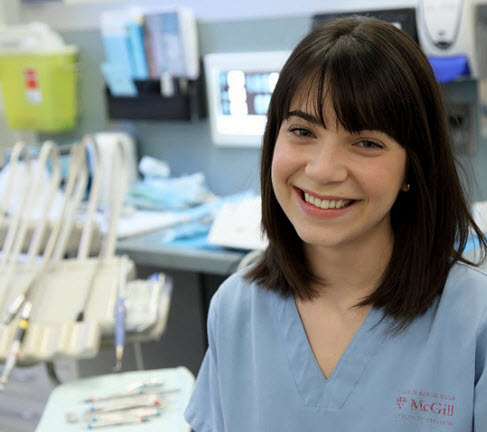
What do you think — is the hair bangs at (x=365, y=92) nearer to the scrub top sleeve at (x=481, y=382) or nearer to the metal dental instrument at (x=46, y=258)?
the scrub top sleeve at (x=481, y=382)

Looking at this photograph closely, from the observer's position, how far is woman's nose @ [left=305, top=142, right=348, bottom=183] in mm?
861

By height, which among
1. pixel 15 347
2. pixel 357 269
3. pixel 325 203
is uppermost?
pixel 325 203

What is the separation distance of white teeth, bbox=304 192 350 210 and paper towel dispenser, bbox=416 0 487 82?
1011 millimetres

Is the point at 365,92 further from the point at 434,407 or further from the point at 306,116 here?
the point at 434,407

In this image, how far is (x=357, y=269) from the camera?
99 cm

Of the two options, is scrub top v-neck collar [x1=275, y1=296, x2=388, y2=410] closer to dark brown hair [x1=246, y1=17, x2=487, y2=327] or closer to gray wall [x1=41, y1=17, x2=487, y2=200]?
dark brown hair [x1=246, y1=17, x2=487, y2=327]

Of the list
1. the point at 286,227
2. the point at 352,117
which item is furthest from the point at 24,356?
the point at 352,117

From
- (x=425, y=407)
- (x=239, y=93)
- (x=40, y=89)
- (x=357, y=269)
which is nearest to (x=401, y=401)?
(x=425, y=407)

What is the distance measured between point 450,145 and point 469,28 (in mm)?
1026

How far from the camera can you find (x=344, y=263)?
99cm

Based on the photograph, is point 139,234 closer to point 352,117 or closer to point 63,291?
point 63,291

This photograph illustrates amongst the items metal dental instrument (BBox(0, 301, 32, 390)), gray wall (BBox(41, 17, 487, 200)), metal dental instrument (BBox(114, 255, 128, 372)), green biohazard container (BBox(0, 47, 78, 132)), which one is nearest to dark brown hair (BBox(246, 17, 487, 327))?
metal dental instrument (BBox(114, 255, 128, 372))

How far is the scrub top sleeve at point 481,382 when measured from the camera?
34.3 inches

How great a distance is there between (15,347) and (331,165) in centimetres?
86
